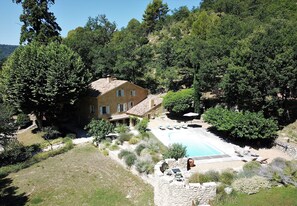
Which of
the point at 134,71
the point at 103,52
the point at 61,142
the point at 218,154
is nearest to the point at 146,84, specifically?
the point at 134,71

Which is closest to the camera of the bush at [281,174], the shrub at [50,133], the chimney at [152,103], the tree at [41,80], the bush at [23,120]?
the bush at [281,174]

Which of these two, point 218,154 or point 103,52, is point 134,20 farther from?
point 218,154

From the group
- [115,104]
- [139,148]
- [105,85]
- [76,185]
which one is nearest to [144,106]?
[115,104]

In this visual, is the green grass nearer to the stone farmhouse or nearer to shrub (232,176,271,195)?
shrub (232,176,271,195)

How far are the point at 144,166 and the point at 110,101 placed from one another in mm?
20283

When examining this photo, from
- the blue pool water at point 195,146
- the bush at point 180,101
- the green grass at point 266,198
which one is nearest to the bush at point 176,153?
the blue pool water at point 195,146

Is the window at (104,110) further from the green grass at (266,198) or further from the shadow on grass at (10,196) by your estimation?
the green grass at (266,198)

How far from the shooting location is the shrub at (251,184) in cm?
1548

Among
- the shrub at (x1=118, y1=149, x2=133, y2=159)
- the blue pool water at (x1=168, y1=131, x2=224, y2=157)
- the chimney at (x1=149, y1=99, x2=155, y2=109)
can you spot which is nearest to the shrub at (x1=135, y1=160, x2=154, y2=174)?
the shrub at (x1=118, y1=149, x2=133, y2=159)

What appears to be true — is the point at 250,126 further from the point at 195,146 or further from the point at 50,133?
the point at 50,133

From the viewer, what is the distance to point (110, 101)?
39.0m

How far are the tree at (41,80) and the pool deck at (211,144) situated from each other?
12480mm

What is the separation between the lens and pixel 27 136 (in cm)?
3666

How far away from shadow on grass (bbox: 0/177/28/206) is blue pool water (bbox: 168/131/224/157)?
1438cm
